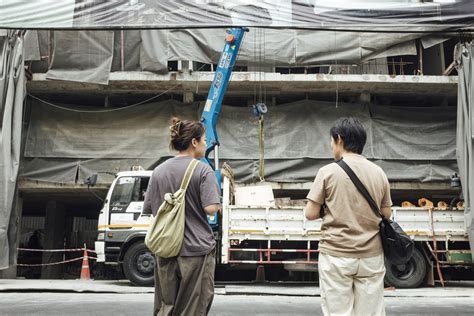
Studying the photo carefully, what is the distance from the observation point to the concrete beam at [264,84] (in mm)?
13195

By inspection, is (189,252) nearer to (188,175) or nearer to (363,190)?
(188,175)

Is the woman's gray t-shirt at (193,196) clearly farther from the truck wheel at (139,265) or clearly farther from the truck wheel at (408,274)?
the truck wheel at (408,274)

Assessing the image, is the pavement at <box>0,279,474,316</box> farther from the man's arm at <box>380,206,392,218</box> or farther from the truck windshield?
the man's arm at <box>380,206,392,218</box>

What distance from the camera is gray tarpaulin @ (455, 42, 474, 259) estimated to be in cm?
1095

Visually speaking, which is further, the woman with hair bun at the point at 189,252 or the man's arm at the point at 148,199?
the man's arm at the point at 148,199

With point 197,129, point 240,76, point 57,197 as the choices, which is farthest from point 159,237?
point 57,197

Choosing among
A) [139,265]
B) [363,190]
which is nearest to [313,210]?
[363,190]

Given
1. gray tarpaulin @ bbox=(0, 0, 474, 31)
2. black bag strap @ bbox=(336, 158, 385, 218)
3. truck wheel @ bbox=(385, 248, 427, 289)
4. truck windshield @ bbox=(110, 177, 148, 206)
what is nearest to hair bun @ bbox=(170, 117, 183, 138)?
black bag strap @ bbox=(336, 158, 385, 218)

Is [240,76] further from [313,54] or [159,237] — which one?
[159,237]

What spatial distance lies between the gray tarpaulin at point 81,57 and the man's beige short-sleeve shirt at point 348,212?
11124mm

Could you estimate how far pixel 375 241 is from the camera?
293cm

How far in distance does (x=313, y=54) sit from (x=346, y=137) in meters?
10.7

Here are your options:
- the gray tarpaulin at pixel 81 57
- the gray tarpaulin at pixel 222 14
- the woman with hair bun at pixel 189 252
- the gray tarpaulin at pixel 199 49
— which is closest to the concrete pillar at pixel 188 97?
the gray tarpaulin at pixel 199 49

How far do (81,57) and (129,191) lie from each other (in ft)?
16.3
